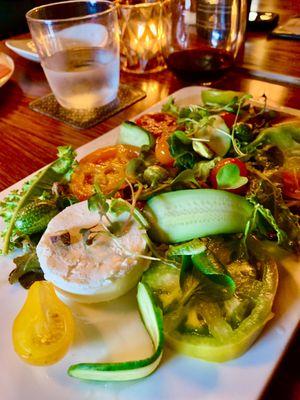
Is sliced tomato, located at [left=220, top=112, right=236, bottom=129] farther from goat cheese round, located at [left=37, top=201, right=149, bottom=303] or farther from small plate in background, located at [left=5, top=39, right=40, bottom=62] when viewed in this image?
small plate in background, located at [left=5, top=39, right=40, bottom=62]

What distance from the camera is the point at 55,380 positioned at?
0.56 meters

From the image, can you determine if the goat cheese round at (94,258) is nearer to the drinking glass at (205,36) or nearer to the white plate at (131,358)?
the white plate at (131,358)

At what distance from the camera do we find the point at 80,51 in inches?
51.8

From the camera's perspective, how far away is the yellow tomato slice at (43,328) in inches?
22.6

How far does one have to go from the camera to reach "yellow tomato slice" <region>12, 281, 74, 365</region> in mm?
575

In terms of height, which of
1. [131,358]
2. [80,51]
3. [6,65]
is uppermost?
[80,51]

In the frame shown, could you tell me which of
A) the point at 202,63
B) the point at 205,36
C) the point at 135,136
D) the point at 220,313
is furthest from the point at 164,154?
the point at 205,36

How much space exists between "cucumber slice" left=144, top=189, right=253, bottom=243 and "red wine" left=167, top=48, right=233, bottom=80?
83cm

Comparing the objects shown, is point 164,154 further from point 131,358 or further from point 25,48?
point 25,48

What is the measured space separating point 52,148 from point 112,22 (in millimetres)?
456

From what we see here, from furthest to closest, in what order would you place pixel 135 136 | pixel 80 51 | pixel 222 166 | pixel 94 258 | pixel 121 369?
pixel 80 51 < pixel 135 136 < pixel 222 166 < pixel 94 258 < pixel 121 369

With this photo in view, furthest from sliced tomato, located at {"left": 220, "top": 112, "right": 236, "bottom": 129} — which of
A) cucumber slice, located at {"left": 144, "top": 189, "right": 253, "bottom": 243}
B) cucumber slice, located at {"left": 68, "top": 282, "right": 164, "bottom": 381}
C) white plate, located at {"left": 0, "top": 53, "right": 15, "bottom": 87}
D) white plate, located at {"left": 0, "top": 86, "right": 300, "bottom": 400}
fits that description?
white plate, located at {"left": 0, "top": 53, "right": 15, "bottom": 87}

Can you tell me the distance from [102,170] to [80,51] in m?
0.60

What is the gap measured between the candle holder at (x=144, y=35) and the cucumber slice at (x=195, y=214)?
0.95 m
